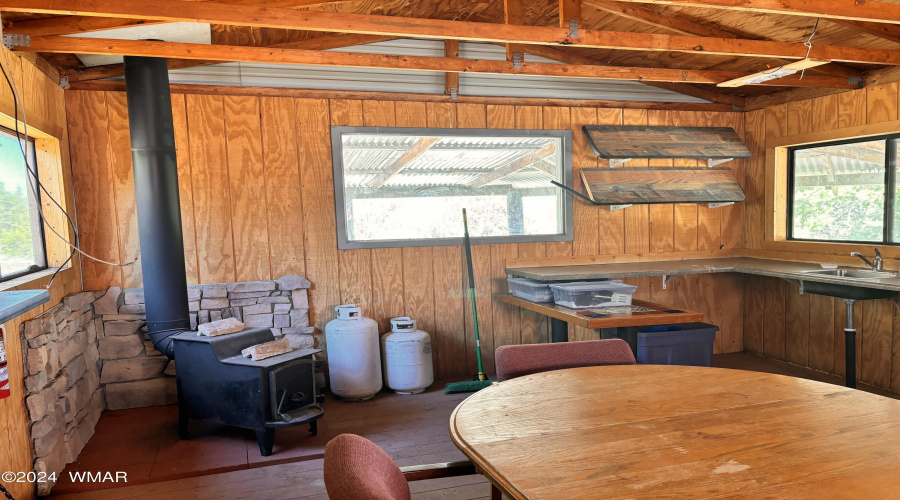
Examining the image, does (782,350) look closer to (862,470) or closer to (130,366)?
(862,470)

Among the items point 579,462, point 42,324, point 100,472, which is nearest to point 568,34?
point 579,462

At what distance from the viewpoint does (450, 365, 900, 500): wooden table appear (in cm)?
123

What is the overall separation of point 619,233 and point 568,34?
→ 7.45ft

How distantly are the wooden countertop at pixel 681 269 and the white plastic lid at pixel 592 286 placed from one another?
7cm

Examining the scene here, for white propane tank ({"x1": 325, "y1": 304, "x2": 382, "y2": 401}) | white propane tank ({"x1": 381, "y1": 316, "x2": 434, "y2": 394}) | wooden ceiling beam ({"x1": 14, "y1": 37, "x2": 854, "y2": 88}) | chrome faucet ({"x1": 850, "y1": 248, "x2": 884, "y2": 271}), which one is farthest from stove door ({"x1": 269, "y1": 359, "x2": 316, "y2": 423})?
chrome faucet ({"x1": 850, "y1": 248, "x2": 884, "y2": 271})

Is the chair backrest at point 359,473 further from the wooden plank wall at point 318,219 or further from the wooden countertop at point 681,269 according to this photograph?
the wooden plank wall at point 318,219

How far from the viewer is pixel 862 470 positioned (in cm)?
127

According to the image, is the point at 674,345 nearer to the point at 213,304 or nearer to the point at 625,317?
the point at 625,317

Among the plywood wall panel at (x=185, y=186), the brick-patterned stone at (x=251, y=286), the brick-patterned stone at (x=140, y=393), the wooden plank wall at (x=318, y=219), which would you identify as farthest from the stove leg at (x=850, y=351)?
the brick-patterned stone at (x=140, y=393)

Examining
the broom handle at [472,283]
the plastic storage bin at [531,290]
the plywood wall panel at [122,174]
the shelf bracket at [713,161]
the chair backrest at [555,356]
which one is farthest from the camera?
the shelf bracket at [713,161]

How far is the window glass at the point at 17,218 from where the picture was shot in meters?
2.95

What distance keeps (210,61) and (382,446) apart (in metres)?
2.94

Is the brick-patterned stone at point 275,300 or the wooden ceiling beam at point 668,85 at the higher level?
the wooden ceiling beam at point 668,85

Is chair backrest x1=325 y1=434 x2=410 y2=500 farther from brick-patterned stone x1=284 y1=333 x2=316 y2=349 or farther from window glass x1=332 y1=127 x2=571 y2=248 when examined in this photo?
window glass x1=332 y1=127 x2=571 y2=248
